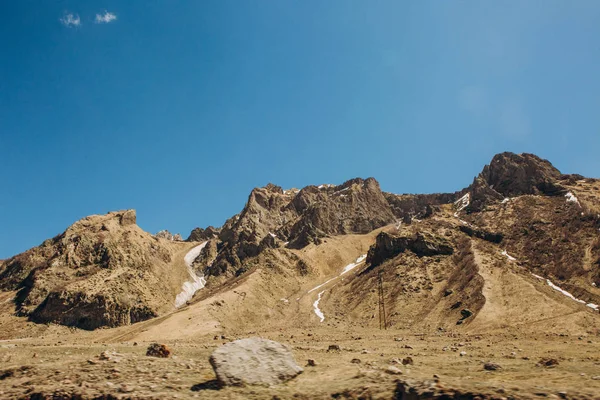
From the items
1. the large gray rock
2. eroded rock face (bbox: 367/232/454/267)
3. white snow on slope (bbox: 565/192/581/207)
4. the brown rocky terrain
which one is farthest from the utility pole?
white snow on slope (bbox: 565/192/581/207)

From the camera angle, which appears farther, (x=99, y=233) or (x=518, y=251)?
(x=99, y=233)

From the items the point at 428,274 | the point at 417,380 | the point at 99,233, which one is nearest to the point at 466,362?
the point at 417,380

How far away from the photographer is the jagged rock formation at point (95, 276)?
371 feet

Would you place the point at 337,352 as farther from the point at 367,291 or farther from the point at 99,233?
the point at 99,233

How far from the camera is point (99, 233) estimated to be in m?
157

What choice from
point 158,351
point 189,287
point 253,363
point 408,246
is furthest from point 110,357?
point 189,287

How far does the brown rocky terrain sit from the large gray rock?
55cm

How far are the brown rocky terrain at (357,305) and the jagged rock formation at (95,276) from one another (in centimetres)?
72

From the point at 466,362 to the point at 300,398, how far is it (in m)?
13.8

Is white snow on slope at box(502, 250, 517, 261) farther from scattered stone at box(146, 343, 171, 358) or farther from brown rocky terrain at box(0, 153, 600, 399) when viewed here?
scattered stone at box(146, 343, 171, 358)

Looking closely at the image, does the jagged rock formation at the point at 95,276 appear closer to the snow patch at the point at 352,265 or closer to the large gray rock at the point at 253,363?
the snow patch at the point at 352,265

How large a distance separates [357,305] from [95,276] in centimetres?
9511

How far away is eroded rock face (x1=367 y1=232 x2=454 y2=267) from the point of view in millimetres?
105037

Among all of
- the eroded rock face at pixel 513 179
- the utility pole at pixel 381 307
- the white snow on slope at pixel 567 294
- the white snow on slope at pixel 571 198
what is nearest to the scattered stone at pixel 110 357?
the utility pole at pixel 381 307
